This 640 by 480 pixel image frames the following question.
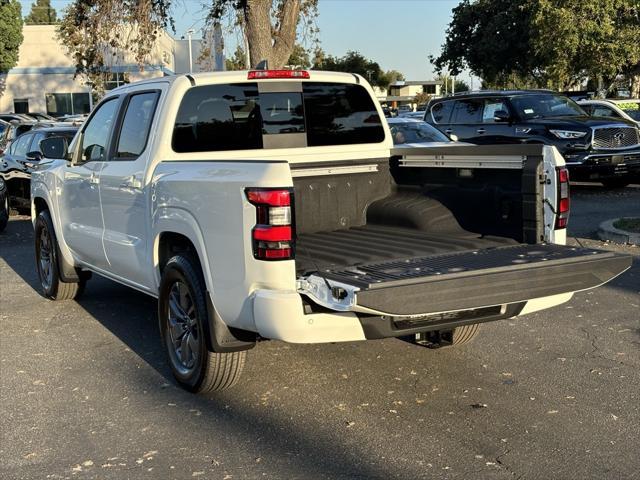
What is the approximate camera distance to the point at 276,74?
600 centimetres

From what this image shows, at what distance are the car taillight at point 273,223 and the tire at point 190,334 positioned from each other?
2.49 feet

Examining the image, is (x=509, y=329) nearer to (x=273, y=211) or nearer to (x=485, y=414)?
(x=485, y=414)

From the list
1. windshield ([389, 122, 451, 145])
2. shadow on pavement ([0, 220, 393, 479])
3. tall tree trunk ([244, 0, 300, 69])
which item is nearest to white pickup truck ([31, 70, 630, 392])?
shadow on pavement ([0, 220, 393, 479])

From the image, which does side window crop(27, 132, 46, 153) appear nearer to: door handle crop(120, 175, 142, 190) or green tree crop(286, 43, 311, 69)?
green tree crop(286, 43, 311, 69)

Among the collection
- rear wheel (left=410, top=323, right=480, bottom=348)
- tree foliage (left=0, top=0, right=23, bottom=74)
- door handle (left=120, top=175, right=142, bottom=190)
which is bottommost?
rear wheel (left=410, top=323, right=480, bottom=348)

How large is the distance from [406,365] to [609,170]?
37.0 ft

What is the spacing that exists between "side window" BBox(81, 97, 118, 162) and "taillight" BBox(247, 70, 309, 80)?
1.39 m

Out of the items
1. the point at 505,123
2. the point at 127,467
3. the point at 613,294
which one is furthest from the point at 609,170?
the point at 127,467

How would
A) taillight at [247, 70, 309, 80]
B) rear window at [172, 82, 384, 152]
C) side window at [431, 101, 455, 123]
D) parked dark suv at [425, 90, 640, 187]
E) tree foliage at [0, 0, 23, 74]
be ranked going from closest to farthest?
rear window at [172, 82, 384, 152], taillight at [247, 70, 309, 80], parked dark suv at [425, 90, 640, 187], side window at [431, 101, 455, 123], tree foliage at [0, 0, 23, 74]

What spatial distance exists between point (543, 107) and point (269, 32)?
19.0ft

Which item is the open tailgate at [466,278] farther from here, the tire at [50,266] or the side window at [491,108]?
the side window at [491,108]

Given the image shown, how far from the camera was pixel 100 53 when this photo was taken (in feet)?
61.5

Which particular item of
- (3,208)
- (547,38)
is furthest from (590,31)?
(3,208)

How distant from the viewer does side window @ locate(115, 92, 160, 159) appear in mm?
5938
